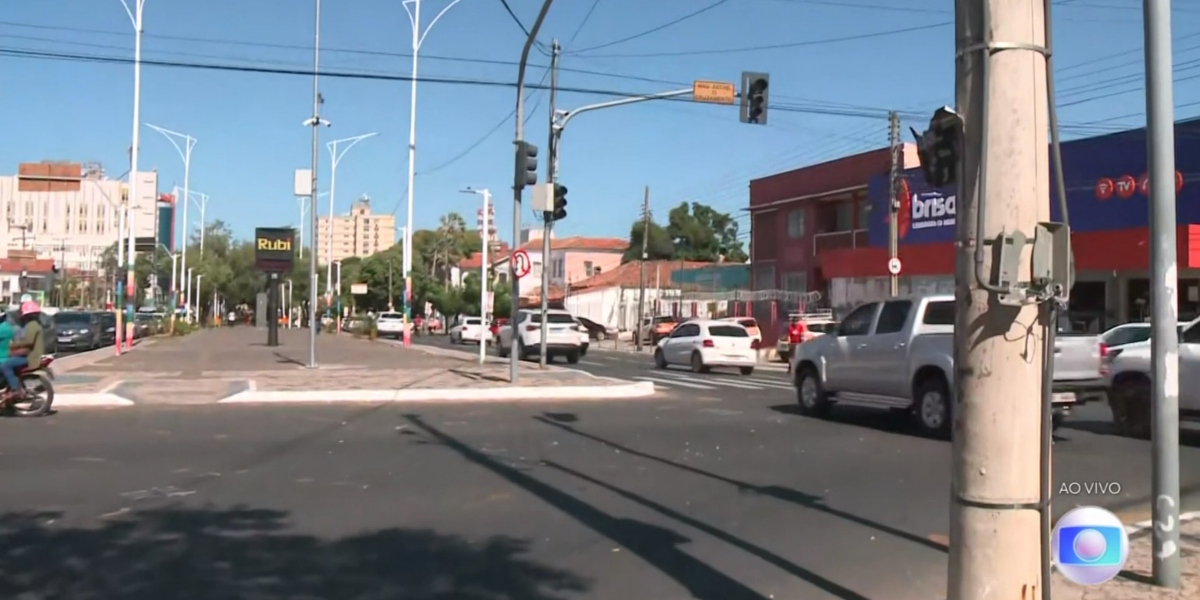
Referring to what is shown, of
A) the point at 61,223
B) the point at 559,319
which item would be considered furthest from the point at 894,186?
the point at 61,223

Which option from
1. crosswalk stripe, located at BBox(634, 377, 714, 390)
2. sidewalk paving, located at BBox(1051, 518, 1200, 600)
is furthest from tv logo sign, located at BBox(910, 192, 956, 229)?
sidewalk paving, located at BBox(1051, 518, 1200, 600)

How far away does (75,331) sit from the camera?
43375 mm

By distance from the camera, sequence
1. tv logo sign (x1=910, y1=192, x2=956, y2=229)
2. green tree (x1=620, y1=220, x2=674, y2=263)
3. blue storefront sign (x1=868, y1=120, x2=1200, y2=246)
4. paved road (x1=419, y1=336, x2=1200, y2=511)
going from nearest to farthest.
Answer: paved road (x1=419, y1=336, x2=1200, y2=511) → blue storefront sign (x1=868, y1=120, x2=1200, y2=246) → tv logo sign (x1=910, y1=192, x2=956, y2=229) → green tree (x1=620, y1=220, x2=674, y2=263)

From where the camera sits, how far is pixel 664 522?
8.80 m

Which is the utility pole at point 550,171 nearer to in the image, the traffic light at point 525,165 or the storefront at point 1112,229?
the traffic light at point 525,165

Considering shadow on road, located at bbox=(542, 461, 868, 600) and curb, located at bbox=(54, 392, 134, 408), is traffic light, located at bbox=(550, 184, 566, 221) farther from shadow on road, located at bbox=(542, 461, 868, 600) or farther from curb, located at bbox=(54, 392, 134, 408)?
shadow on road, located at bbox=(542, 461, 868, 600)

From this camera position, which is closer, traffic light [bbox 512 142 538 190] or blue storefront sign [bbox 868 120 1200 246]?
traffic light [bbox 512 142 538 190]

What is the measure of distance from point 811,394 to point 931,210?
23564 mm

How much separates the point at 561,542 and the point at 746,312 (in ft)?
145

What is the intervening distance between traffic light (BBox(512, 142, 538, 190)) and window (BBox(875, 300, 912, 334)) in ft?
28.4

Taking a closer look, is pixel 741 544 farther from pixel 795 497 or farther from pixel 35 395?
pixel 35 395

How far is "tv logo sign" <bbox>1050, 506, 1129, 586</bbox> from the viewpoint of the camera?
5707 millimetres

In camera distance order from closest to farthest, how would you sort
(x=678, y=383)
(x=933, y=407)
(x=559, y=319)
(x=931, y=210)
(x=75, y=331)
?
(x=933, y=407)
(x=678, y=383)
(x=559, y=319)
(x=931, y=210)
(x=75, y=331)

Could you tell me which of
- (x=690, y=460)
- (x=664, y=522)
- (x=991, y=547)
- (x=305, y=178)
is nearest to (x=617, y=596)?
(x=664, y=522)
